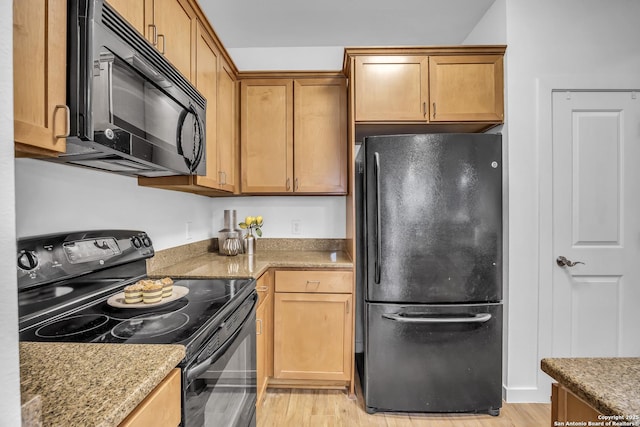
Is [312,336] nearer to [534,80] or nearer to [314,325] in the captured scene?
[314,325]

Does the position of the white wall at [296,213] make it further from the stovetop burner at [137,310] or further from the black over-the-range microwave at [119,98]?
the stovetop burner at [137,310]

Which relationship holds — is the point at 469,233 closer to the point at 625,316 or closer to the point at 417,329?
the point at 417,329

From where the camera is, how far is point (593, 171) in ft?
6.51

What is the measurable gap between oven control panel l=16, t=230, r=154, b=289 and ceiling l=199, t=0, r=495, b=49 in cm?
171

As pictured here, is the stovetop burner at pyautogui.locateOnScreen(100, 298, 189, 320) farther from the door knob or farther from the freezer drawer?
the door knob

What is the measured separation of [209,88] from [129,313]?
134 centimetres

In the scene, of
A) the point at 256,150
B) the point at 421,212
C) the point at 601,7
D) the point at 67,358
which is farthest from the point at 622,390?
the point at 601,7

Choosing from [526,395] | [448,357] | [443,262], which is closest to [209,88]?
[443,262]

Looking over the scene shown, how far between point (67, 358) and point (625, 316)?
2.91 m

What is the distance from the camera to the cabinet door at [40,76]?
66cm

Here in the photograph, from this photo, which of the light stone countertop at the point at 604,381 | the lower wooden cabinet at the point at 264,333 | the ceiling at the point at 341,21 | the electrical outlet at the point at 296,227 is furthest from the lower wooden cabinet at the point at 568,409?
the ceiling at the point at 341,21

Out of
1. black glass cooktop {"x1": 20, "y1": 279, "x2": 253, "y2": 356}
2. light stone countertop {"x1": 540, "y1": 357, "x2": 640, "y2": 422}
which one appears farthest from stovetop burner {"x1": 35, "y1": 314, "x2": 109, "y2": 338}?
light stone countertop {"x1": 540, "y1": 357, "x2": 640, "y2": 422}

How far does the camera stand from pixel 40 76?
2.35 ft

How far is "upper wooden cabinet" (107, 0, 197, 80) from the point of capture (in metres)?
1.12
